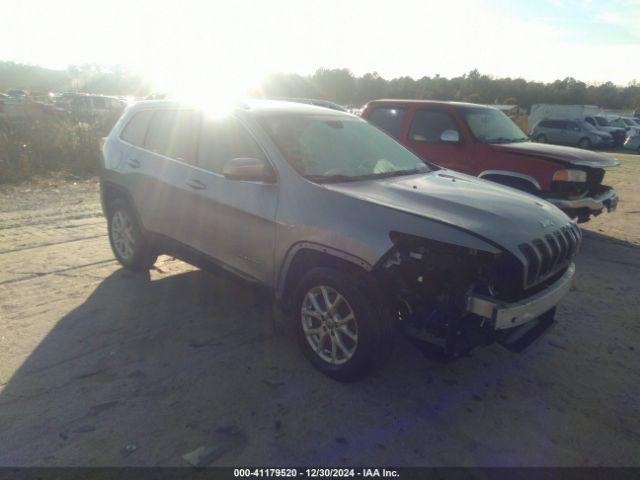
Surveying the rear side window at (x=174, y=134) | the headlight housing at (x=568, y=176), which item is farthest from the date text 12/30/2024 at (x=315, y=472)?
the headlight housing at (x=568, y=176)

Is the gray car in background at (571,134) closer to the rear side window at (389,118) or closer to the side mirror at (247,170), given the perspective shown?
the rear side window at (389,118)

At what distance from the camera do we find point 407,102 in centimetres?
774

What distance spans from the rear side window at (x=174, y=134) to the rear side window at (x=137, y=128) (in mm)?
103

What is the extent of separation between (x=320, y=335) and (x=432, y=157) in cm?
477

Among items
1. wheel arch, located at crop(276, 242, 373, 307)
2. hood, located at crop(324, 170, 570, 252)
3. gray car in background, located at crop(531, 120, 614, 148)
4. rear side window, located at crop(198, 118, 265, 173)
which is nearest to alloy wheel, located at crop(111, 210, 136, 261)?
rear side window, located at crop(198, 118, 265, 173)

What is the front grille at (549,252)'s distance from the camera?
2881 mm

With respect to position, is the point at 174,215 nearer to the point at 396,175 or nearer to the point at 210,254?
the point at 210,254

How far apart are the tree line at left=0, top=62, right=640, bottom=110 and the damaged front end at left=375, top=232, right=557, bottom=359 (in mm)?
52255

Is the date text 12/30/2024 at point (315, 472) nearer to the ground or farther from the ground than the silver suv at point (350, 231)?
nearer to the ground

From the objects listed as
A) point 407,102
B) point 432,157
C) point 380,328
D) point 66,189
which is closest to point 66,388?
point 380,328

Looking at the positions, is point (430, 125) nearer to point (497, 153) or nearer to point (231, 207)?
point (497, 153)

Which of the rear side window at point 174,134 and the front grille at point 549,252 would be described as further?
the rear side window at point 174,134

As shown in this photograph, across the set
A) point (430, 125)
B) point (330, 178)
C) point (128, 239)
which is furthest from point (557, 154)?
point (128, 239)

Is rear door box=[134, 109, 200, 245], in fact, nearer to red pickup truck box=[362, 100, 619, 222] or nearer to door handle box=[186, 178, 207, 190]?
door handle box=[186, 178, 207, 190]
